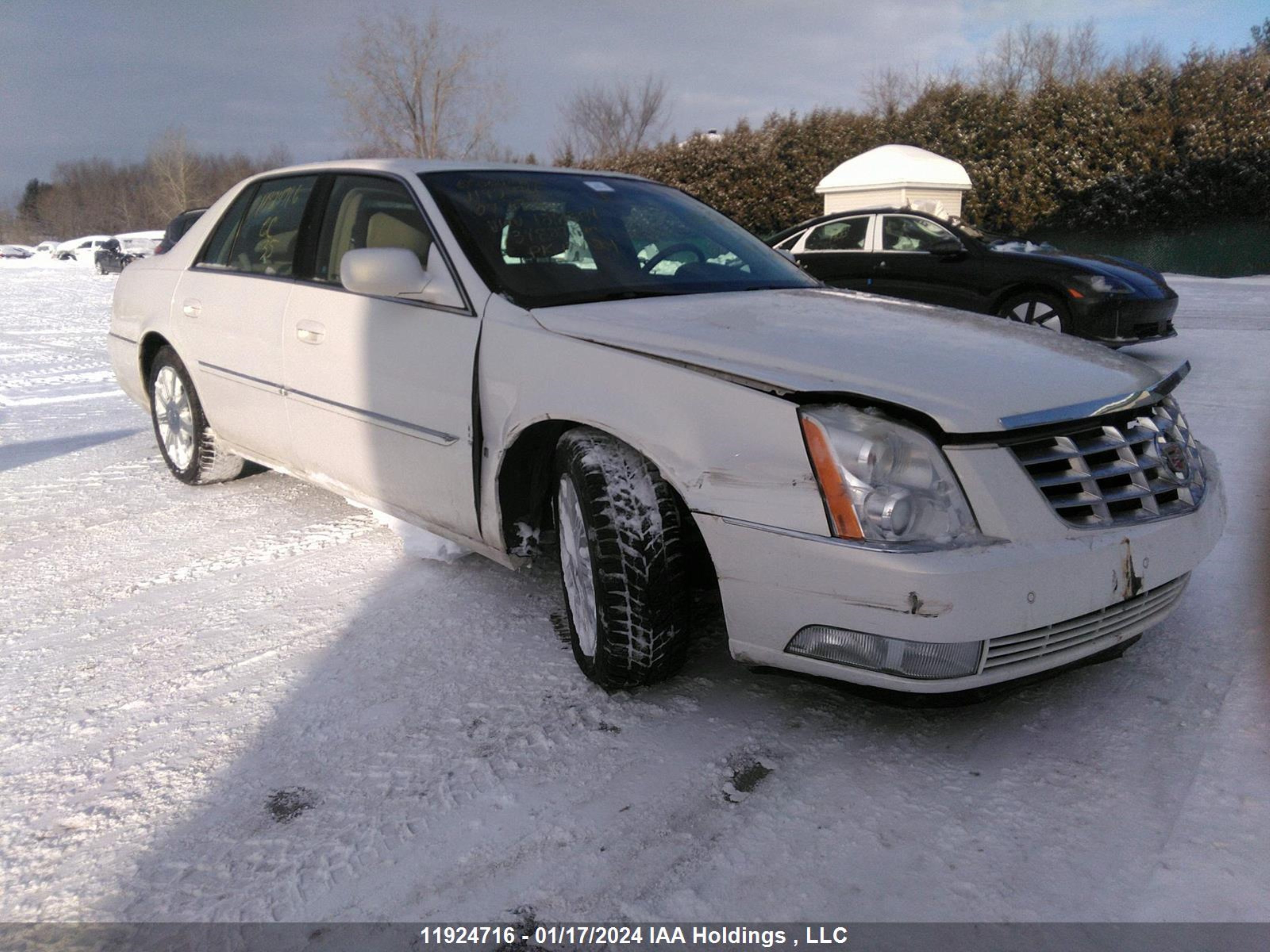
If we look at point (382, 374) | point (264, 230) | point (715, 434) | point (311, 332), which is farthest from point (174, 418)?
point (715, 434)

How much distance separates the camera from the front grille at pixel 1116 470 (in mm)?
2311

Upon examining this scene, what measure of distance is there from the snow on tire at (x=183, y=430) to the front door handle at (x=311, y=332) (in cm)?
118

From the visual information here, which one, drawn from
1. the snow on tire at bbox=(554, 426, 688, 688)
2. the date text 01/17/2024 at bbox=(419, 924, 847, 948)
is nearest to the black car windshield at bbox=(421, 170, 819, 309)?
the snow on tire at bbox=(554, 426, 688, 688)

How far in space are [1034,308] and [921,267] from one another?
1104 mm

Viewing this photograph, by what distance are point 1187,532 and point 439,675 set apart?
82.3 inches

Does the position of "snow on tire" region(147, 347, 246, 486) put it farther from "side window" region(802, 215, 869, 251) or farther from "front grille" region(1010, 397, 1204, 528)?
"side window" region(802, 215, 869, 251)

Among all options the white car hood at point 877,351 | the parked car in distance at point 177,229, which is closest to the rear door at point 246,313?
the parked car in distance at point 177,229

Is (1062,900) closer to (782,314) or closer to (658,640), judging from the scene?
(658,640)

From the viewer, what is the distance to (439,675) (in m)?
2.96

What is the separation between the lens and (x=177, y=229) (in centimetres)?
657

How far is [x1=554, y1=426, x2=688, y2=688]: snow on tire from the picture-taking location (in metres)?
2.56

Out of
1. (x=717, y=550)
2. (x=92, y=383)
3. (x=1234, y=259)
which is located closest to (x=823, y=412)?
(x=717, y=550)

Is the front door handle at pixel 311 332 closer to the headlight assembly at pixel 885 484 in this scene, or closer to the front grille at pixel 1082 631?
the headlight assembly at pixel 885 484

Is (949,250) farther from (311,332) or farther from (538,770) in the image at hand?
(538,770)
